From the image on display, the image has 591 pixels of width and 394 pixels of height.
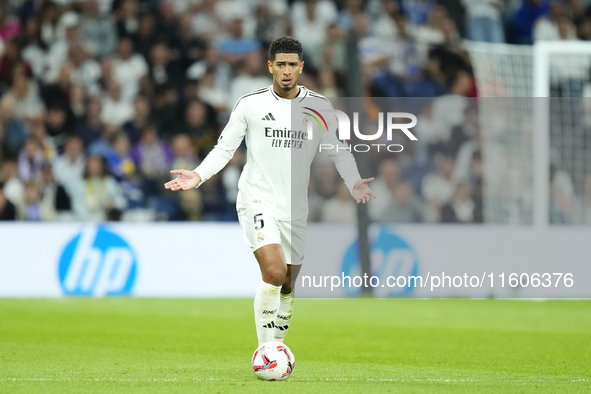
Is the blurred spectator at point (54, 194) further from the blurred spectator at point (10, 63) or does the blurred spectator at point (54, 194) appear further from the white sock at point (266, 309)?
the white sock at point (266, 309)

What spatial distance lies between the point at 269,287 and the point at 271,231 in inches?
14.5

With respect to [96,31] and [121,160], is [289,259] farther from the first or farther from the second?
[96,31]

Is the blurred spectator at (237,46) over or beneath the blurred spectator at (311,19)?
beneath

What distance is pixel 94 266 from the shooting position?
11945mm

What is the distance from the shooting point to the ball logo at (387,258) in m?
12.2

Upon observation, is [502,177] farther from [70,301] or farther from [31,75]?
[31,75]

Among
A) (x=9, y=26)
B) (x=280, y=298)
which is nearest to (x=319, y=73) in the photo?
(x=9, y=26)

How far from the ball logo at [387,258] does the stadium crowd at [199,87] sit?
38cm

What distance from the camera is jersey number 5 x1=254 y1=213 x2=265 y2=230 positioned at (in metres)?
5.91

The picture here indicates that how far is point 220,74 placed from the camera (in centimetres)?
1489

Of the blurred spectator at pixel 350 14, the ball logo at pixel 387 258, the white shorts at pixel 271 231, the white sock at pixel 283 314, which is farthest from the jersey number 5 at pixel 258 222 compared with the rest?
the blurred spectator at pixel 350 14

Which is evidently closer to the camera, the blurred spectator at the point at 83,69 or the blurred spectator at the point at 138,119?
the blurred spectator at the point at 138,119

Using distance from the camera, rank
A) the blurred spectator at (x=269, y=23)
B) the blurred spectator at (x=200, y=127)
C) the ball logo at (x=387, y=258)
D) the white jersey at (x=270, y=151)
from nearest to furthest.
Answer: the white jersey at (x=270, y=151), the ball logo at (x=387, y=258), the blurred spectator at (x=200, y=127), the blurred spectator at (x=269, y=23)

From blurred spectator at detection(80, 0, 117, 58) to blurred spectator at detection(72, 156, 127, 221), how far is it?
2532mm
